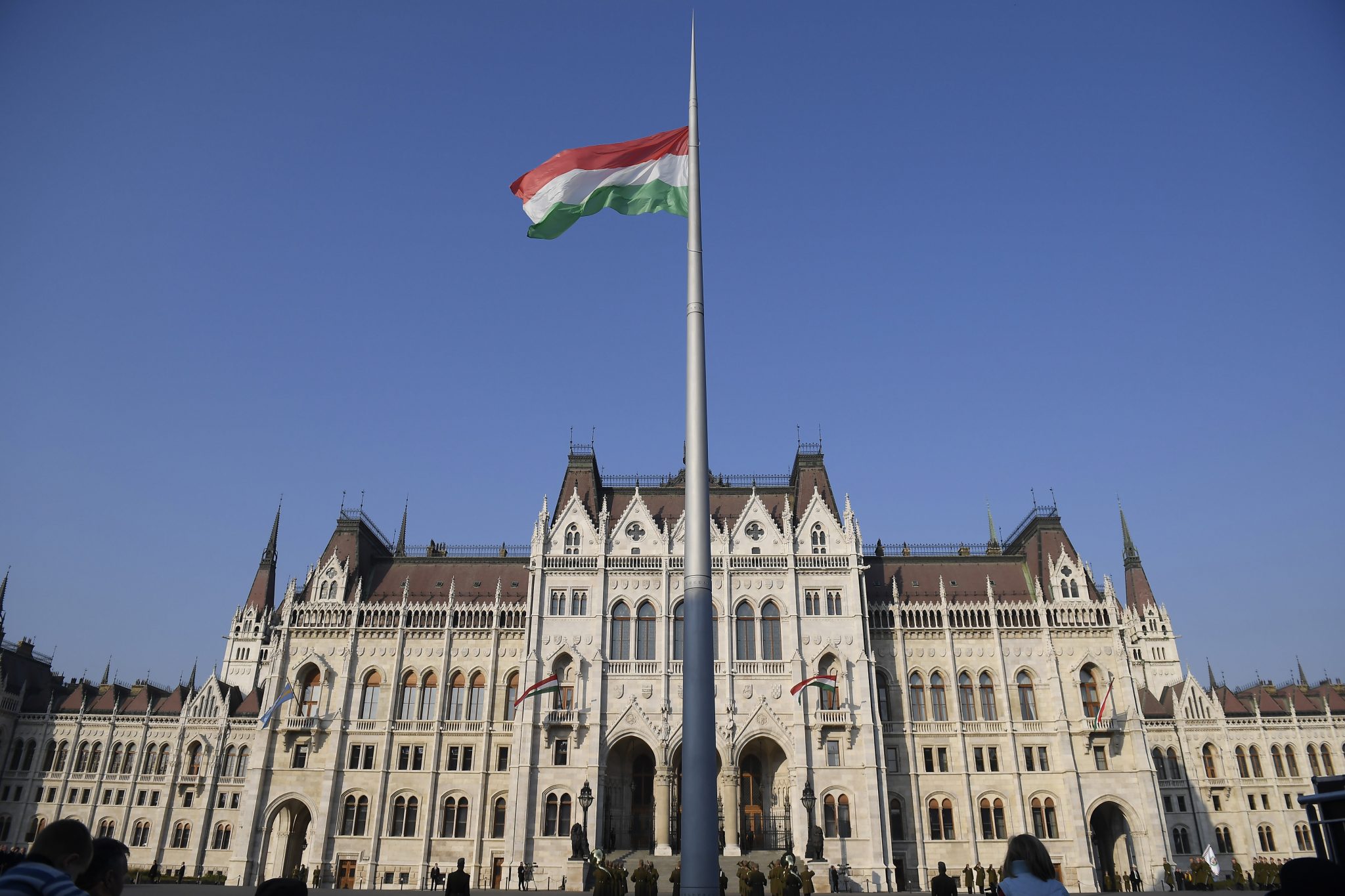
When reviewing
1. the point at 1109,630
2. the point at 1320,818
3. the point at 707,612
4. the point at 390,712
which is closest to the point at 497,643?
the point at 390,712

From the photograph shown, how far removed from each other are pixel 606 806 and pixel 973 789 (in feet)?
69.0

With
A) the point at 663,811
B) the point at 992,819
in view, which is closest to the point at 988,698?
the point at 992,819

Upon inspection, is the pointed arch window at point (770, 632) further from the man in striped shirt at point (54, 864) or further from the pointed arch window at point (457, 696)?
the man in striped shirt at point (54, 864)

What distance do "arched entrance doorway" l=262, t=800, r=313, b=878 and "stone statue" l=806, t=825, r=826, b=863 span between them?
2893cm

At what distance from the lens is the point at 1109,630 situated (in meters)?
53.7

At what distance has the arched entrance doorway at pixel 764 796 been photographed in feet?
153

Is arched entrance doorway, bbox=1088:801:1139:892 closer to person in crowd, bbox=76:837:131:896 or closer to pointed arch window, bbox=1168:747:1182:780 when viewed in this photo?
pointed arch window, bbox=1168:747:1182:780

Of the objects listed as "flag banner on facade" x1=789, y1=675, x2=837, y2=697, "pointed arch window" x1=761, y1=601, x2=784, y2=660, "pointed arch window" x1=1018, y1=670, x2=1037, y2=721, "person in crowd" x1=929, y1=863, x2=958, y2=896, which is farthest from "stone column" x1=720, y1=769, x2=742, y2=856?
"person in crowd" x1=929, y1=863, x2=958, y2=896

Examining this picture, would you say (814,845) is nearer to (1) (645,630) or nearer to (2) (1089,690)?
(1) (645,630)

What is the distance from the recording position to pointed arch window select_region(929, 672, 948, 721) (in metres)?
52.3

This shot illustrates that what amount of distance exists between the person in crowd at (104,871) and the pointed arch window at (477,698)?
1909 inches

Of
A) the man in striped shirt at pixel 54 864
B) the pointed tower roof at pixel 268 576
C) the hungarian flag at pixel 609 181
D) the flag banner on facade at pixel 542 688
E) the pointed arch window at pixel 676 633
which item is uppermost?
the pointed tower roof at pixel 268 576

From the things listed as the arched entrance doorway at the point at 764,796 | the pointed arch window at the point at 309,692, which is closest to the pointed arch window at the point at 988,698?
the arched entrance doorway at the point at 764,796

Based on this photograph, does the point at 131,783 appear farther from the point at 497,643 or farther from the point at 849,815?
the point at 849,815
